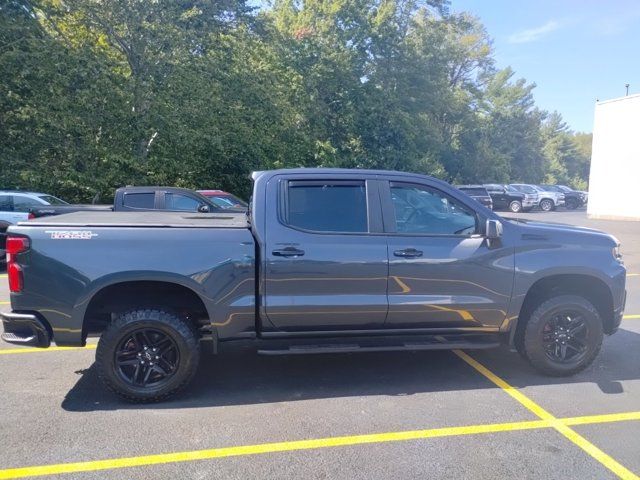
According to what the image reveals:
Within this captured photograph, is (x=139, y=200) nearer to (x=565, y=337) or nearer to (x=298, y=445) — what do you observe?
(x=298, y=445)

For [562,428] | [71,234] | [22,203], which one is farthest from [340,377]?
[22,203]

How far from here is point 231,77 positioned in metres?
20.4

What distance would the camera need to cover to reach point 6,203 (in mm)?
10969

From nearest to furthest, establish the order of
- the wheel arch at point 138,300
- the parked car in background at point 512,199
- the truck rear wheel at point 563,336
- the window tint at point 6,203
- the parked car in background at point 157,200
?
the wheel arch at point 138,300
the truck rear wheel at point 563,336
the parked car in background at point 157,200
the window tint at point 6,203
the parked car in background at point 512,199

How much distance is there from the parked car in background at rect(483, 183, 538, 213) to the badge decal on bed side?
30.2 m

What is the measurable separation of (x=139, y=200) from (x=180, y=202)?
809 millimetres

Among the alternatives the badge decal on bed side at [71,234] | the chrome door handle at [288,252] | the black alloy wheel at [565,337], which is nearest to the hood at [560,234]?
the black alloy wheel at [565,337]

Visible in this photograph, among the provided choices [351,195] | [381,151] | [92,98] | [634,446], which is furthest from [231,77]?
[634,446]

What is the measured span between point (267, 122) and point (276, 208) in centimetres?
1822

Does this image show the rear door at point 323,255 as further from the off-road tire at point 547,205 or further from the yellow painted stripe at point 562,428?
the off-road tire at point 547,205

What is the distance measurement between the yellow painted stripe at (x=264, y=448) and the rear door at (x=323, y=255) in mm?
1024

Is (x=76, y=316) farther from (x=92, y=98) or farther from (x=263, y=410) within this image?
(x=92, y=98)

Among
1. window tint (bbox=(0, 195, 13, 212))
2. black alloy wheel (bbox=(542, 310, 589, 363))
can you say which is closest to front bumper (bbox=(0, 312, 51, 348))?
black alloy wheel (bbox=(542, 310, 589, 363))

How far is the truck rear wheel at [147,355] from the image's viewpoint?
3.98 metres
